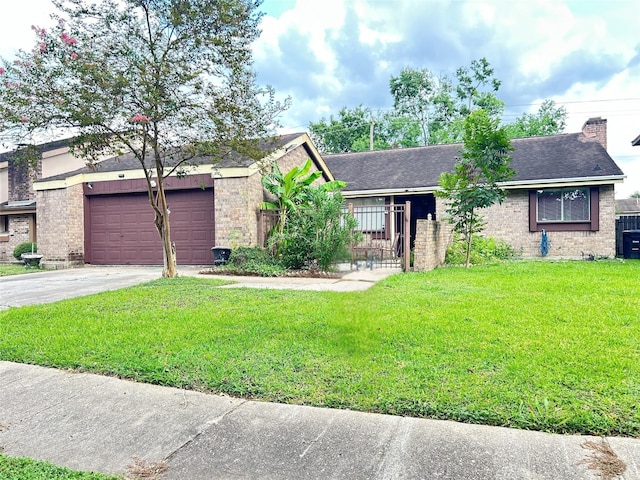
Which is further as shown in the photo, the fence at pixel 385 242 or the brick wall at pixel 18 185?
the brick wall at pixel 18 185

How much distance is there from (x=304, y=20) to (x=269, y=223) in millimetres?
8060

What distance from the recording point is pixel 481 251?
14.2m

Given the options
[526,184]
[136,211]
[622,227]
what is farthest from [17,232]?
[622,227]

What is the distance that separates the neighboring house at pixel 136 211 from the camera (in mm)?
12875

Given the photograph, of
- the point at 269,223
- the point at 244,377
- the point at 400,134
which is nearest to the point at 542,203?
the point at 269,223

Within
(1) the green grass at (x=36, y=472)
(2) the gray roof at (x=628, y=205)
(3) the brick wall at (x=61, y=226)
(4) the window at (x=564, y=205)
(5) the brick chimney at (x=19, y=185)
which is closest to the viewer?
(1) the green grass at (x=36, y=472)

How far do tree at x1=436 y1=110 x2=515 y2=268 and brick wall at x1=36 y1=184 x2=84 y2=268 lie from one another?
1152 cm

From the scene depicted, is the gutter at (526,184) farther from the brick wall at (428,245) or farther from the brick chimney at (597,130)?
the brick wall at (428,245)

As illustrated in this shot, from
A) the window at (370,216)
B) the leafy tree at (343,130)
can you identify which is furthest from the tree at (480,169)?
the leafy tree at (343,130)

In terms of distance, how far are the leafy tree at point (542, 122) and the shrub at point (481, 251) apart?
2049cm

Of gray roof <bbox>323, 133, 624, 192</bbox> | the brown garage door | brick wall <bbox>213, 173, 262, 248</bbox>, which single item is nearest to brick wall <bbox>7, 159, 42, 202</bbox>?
the brown garage door

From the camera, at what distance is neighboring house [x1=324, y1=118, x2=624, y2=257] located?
587 inches

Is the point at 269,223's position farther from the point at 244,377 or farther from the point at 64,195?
the point at 244,377

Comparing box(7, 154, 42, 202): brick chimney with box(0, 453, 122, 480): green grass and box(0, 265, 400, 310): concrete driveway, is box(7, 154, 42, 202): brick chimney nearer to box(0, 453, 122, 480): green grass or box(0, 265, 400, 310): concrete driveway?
box(0, 265, 400, 310): concrete driveway
